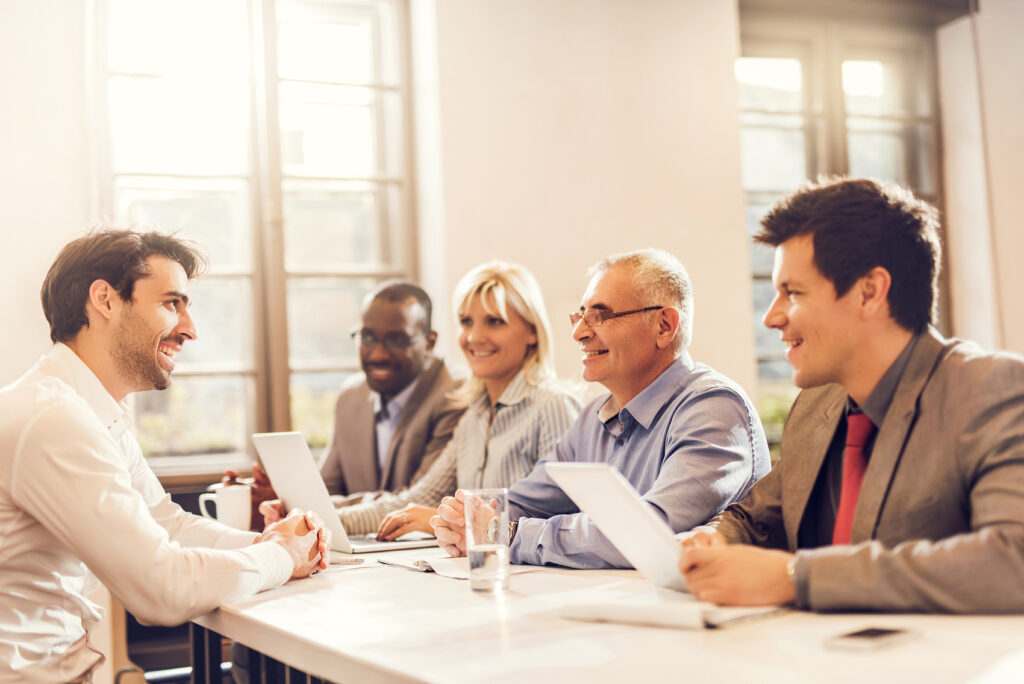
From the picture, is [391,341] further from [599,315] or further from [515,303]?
[599,315]

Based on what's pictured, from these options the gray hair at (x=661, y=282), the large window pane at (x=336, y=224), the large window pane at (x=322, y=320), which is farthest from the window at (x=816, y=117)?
the gray hair at (x=661, y=282)

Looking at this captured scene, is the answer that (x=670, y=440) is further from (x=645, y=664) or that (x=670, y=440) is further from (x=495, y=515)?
(x=645, y=664)

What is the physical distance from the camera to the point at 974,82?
17.2 ft

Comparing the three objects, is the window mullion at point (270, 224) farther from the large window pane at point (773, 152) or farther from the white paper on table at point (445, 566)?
the large window pane at point (773, 152)

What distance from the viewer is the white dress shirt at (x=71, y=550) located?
1600 mm

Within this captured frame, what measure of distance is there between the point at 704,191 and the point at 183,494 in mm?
2762

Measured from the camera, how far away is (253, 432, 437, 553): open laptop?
2246mm

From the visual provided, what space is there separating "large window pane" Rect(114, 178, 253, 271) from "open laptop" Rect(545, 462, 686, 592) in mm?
3034

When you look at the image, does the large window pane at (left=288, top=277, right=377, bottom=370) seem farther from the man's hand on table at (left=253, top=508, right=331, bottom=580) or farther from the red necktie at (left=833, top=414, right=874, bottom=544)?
the red necktie at (left=833, top=414, right=874, bottom=544)

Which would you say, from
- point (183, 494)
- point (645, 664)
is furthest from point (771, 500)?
point (183, 494)

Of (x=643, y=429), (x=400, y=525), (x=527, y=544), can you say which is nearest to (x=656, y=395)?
(x=643, y=429)

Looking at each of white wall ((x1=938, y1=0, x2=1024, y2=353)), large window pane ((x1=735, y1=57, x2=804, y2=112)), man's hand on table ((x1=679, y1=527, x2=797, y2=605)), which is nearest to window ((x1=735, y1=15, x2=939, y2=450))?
large window pane ((x1=735, y1=57, x2=804, y2=112))

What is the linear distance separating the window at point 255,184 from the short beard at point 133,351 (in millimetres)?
2090

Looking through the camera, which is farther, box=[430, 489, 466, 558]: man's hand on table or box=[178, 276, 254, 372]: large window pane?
box=[178, 276, 254, 372]: large window pane
